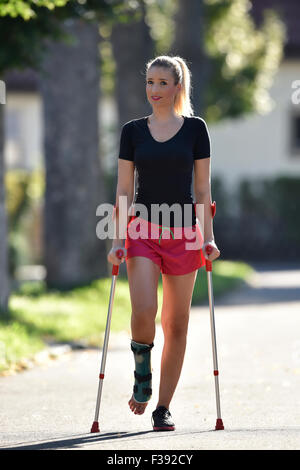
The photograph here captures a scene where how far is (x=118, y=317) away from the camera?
14594 millimetres

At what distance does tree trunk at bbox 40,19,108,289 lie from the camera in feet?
54.5

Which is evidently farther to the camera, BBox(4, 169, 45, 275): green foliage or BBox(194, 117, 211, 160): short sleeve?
BBox(4, 169, 45, 275): green foliage

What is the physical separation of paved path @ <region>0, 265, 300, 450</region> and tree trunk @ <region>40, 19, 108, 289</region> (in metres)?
2.85

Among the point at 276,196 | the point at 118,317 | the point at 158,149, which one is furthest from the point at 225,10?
the point at 158,149

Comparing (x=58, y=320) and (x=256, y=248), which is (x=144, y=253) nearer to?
(x=58, y=320)

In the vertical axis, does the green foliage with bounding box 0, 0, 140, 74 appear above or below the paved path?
above

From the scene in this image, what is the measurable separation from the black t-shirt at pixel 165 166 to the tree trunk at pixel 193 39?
16.2m

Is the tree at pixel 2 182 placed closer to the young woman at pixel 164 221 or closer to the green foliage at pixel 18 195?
the young woman at pixel 164 221

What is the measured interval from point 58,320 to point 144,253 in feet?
21.6

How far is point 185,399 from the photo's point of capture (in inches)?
339

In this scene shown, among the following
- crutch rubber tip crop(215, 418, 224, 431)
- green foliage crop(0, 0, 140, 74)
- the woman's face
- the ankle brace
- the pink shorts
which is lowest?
crutch rubber tip crop(215, 418, 224, 431)

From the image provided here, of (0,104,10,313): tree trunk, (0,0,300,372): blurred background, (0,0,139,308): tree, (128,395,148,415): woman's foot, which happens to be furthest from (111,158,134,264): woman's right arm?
(0,104,10,313): tree trunk

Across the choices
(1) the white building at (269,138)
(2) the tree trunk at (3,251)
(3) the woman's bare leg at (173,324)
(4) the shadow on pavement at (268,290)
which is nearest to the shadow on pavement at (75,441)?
(3) the woman's bare leg at (173,324)

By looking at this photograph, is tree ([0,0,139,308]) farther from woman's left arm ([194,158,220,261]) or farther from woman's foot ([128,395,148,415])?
woman's foot ([128,395,148,415])
